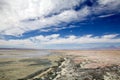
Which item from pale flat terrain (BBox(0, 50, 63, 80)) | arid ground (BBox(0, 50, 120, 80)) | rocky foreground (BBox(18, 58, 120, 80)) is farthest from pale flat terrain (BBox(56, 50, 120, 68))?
pale flat terrain (BBox(0, 50, 63, 80))

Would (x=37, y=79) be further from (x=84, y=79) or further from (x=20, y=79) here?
(x=84, y=79)

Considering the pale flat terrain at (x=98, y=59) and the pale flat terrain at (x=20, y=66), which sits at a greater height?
the pale flat terrain at (x=20, y=66)

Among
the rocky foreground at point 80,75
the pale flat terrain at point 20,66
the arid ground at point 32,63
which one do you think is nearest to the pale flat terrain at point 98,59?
the arid ground at point 32,63

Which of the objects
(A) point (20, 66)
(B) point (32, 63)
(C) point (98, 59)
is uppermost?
(A) point (20, 66)

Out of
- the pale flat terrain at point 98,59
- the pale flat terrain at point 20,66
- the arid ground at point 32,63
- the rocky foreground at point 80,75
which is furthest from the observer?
the pale flat terrain at point 98,59

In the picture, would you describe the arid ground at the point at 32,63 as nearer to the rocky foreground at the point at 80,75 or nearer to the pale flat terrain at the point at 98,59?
the pale flat terrain at the point at 98,59

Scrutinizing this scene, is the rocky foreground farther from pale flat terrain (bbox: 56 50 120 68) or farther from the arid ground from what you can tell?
pale flat terrain (bbox: 56 50 120 68)

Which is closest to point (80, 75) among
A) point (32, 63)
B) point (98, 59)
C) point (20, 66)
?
point (20, 66)

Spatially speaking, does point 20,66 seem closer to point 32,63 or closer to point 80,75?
point 32,63

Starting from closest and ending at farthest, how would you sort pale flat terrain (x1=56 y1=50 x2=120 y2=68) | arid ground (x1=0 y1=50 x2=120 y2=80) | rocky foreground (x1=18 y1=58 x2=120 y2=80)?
rocky foreground (x1=18 y1=58 x2=120 y2=80), arid ground (x1=0 y1=50 x2=120 y2=80), pale flat terrain (x1=56 y1=50 x2=120 y2=68)

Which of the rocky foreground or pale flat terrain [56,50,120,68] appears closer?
the rocky foreground

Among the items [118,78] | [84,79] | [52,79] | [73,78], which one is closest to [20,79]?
[52,79]
